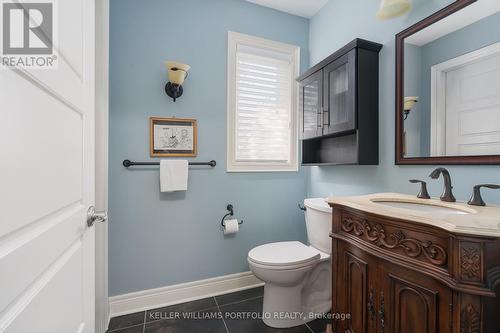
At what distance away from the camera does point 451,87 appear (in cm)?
121

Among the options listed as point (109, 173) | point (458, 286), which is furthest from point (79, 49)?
point (458, 286)

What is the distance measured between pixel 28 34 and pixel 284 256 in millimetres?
1561

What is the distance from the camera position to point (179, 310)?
1.76 m

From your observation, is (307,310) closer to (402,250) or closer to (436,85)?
(402,250)

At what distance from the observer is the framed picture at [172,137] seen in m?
1.79

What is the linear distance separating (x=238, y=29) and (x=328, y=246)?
75.5 inches

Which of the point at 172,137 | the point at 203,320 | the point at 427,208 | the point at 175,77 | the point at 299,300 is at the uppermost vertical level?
the point at 175,77

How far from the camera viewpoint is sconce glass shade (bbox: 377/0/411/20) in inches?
51.2

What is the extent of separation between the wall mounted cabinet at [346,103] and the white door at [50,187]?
→ 4.79 ft

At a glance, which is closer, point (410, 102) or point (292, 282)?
point (410, 102)

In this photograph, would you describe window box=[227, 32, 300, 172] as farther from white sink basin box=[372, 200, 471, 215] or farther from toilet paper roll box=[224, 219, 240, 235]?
white sink basin box=[372, 200, 471, 215]

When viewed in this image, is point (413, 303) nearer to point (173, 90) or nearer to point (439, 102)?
point (439, 102)

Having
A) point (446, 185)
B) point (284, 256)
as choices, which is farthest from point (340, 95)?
point (284, 256)

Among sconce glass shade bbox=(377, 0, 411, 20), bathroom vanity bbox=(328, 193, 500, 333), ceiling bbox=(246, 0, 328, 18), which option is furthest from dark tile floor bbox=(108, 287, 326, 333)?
ceiling bbox=(246, 0, 328, 18)
